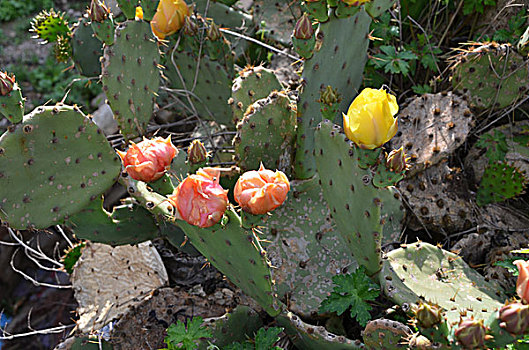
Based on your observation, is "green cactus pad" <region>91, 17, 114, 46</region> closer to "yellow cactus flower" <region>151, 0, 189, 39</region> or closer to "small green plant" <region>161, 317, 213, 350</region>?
"yellow cactus flower" <region>151, 0, 189, 39</region>

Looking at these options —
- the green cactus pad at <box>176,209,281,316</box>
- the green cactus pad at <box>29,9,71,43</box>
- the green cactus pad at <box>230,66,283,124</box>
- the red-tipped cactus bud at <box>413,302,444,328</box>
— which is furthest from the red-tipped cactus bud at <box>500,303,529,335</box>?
the green cactus pad at <box>29,9,71,43</box>

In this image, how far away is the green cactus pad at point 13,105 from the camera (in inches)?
56.6

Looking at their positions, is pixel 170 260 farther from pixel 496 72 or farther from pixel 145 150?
pixel 496 72

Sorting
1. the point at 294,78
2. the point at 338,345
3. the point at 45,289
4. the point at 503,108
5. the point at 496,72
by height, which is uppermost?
the point at 496,72

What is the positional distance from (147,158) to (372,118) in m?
0.62

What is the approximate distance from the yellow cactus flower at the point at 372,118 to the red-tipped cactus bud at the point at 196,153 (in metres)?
0.42

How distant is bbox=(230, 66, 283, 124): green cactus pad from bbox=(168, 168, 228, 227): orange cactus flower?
0.71m

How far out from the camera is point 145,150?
4.46 feet

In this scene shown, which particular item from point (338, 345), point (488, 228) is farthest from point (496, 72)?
point (338, 345)

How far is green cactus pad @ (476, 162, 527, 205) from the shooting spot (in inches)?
75.1

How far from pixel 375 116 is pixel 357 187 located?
0.24m

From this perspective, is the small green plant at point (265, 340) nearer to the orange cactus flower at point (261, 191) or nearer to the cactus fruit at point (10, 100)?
the orange cactus flower at point (261, 191)

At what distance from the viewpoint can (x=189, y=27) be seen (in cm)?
205

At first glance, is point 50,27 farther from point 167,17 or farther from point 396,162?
point 396,162
